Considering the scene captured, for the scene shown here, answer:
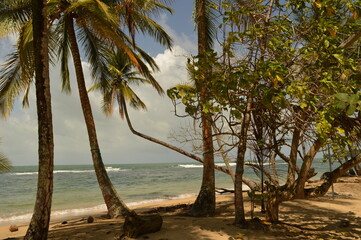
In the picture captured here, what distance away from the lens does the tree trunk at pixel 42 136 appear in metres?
4.57

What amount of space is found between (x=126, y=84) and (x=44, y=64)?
8.32 m

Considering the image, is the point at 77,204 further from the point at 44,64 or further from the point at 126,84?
the point at 44,64

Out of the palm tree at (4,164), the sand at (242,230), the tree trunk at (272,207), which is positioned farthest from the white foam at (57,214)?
the tree trunk at (272,207)

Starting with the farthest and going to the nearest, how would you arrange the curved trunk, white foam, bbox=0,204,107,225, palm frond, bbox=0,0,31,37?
white foam, bbox=0,204,107,225
the curved trunk
palm frond, bbox=0,0,31,37

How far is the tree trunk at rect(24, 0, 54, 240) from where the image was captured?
457 cm

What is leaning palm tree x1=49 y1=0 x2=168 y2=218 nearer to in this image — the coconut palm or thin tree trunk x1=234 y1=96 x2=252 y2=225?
the coconut palm

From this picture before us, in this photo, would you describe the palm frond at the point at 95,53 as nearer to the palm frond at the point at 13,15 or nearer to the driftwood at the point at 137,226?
the palm frond at the point at 13,15

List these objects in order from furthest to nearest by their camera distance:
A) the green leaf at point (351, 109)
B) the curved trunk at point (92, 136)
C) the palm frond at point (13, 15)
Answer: the curved trunk at point (92, 136) → the palm frond at point (13, 15) → the green leaf at point (351, 109)

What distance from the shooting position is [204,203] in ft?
22.8

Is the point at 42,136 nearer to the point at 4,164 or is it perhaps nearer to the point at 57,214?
the point at 4,164

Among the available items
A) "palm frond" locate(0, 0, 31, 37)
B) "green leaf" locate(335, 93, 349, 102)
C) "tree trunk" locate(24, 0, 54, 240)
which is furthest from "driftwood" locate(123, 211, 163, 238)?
"palm frond" locate(0, 0, 31, 37)

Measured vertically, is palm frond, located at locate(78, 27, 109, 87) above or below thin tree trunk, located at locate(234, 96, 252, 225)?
above

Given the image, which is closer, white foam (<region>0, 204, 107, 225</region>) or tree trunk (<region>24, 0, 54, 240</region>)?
tree trunk (<region>24, 0, 54, 240</region>)

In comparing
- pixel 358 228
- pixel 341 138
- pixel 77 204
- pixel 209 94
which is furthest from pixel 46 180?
pixel 77 204
